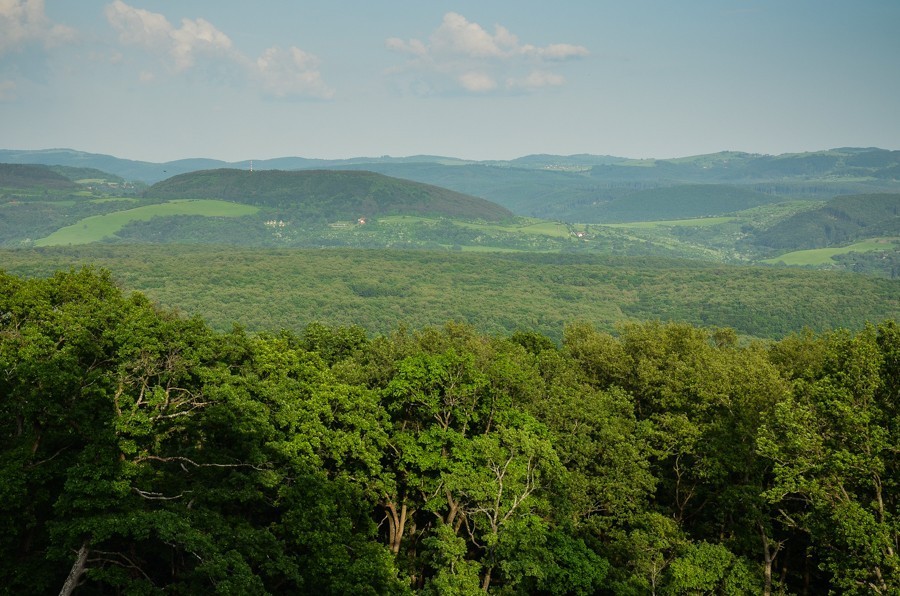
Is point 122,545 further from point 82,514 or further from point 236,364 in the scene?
point 236,364

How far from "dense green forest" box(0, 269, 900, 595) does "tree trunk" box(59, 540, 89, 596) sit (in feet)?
0.32

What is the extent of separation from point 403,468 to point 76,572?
17.6 m

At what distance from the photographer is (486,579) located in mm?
36156

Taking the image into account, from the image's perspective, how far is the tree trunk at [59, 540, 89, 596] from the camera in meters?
24.1

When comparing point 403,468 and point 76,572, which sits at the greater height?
point 76,572

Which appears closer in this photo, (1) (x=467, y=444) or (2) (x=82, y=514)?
(2) (x=82, y=514)

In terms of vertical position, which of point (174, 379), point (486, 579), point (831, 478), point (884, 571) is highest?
point (174, 379)

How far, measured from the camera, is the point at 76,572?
24.6m

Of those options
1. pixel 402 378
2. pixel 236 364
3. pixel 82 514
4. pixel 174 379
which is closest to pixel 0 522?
pixel 82 514

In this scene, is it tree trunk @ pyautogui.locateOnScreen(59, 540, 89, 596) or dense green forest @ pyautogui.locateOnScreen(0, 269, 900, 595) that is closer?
tree trunk @ pyautogui.locateOnScreen(59, 540, 89, 596)

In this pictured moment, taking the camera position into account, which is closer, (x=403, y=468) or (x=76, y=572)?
(x=76, y=572)

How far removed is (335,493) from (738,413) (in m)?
25.9

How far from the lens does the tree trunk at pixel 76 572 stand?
79.0 ft

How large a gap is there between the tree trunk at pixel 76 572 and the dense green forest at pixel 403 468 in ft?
0.32
